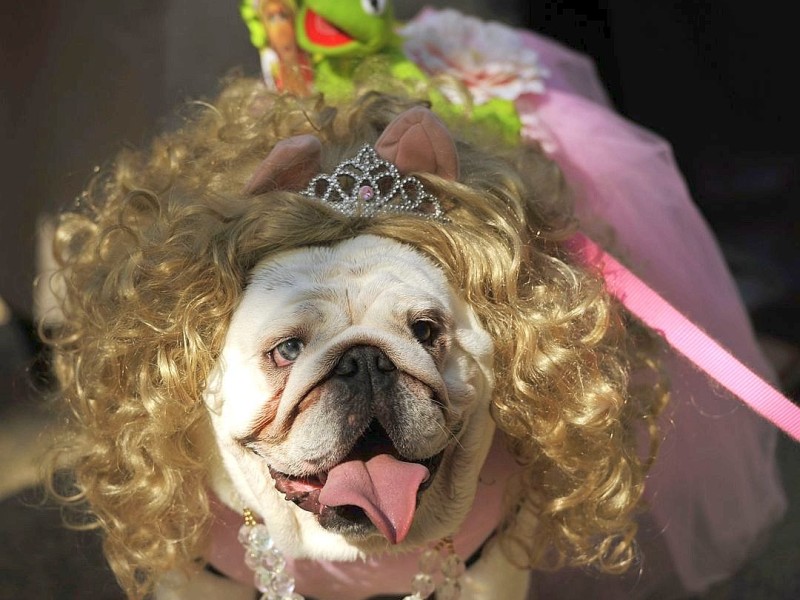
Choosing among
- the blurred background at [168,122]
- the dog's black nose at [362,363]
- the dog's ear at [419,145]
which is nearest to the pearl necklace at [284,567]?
the dog's black nose at [362,363]

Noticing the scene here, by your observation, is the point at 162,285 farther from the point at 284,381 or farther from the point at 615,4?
the point at 615,4

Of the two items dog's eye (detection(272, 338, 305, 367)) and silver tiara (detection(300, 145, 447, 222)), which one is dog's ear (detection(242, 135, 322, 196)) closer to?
silver tiara (detection(300, 145, 447, 222))

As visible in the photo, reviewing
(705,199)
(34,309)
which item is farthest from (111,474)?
(705,199)

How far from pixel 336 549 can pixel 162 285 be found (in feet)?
1.15

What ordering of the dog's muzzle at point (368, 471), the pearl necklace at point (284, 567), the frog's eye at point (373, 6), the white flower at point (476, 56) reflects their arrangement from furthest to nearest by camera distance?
the white flower at point (476, 56), the frog's eye at point (373, 6), the pearl necklace at point (284, 567), the dog's muzzle at point (368, 471)

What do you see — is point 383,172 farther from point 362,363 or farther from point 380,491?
point 380,491

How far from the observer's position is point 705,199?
2596mm

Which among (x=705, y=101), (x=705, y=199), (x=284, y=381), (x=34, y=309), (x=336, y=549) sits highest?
(x=284, y=381)

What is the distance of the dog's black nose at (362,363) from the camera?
40.3 inches

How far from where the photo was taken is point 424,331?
1.08 metres

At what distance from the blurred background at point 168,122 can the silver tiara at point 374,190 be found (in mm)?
762

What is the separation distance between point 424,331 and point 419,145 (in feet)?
0.69

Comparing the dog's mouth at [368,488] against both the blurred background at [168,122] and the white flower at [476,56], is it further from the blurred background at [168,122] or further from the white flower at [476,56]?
the blurred background at [168,122]

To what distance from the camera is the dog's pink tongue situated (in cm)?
102
